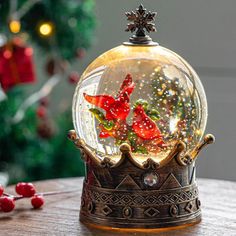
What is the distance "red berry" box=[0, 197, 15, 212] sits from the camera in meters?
1.42

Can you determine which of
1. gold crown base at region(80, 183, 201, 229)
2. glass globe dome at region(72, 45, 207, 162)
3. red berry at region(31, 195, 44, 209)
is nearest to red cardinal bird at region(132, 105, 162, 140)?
glass globe dome at region(72, 45, 207, 162)

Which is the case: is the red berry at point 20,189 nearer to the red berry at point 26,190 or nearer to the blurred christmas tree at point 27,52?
the red berry at point 26,190

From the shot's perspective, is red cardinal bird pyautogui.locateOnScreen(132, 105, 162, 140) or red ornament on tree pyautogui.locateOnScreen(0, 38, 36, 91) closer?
red cardinal bird pyautogui.locateOnScreen(132, 105, 162, 140)

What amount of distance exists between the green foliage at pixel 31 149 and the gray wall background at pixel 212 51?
1.54 feet

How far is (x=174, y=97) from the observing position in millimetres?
1381

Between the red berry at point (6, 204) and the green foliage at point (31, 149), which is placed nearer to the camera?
the red berry at point (6, 204)

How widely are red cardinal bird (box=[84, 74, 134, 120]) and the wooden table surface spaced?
0.21 m

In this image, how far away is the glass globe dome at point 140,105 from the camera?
1.37 metres

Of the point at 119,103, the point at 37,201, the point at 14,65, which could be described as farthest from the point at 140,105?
the point at 14,65

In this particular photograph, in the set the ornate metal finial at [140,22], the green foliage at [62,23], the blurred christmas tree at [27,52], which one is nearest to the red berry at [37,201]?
the ornate metal finial at [140,22]

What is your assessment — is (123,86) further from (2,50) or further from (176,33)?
(176,33)

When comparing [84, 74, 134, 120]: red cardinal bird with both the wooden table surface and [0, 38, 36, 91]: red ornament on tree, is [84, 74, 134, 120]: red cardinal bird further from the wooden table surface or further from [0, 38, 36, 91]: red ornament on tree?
[0, 38, 36, 91]: red ornament on tree

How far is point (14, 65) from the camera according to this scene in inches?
88.5

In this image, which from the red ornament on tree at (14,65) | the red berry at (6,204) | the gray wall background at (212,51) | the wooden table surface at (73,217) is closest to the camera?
the wooden table surface at (73,217)
